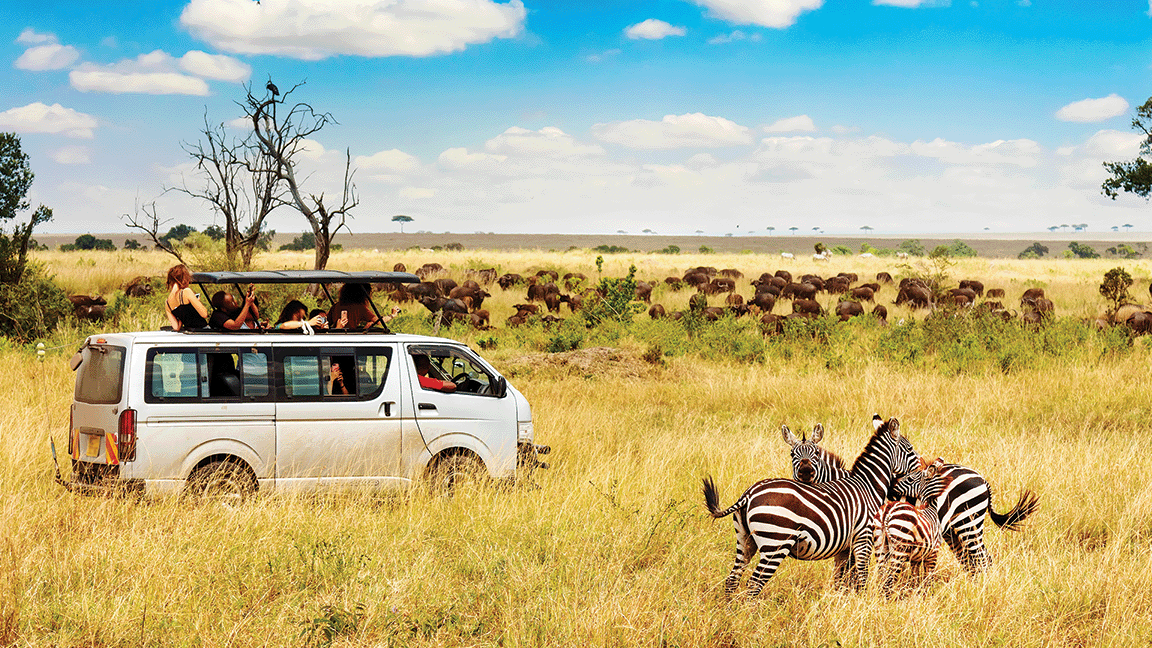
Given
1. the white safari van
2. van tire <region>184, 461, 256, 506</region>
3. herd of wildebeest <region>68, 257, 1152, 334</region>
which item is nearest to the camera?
the white safari van

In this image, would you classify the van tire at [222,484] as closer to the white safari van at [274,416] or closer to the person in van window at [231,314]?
the white safari van at [274,416]

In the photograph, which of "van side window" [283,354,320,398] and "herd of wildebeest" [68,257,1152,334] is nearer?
"van side window" [283,354,320,398]

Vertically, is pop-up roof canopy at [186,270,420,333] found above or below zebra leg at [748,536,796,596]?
above

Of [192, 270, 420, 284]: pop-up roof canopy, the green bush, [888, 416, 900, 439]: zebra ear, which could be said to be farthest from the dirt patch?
[888, 416, 900, 439]: zebra ear

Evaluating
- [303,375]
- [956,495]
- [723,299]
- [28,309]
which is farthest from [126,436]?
[723,299]

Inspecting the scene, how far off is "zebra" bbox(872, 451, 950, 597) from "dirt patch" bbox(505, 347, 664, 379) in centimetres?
1158

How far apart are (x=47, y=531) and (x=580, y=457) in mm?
5012

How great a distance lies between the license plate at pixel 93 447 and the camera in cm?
765

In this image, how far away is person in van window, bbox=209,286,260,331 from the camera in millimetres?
8627

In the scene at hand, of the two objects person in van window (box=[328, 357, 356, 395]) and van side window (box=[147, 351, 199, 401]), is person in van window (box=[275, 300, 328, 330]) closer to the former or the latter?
person in van window (box=[328, 357, 356, 395])

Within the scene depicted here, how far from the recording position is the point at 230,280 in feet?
27.7

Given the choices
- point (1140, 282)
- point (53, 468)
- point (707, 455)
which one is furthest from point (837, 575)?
point (1140, 282)

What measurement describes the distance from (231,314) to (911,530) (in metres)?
7.09

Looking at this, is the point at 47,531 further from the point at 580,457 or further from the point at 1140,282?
the point at 1140,282
